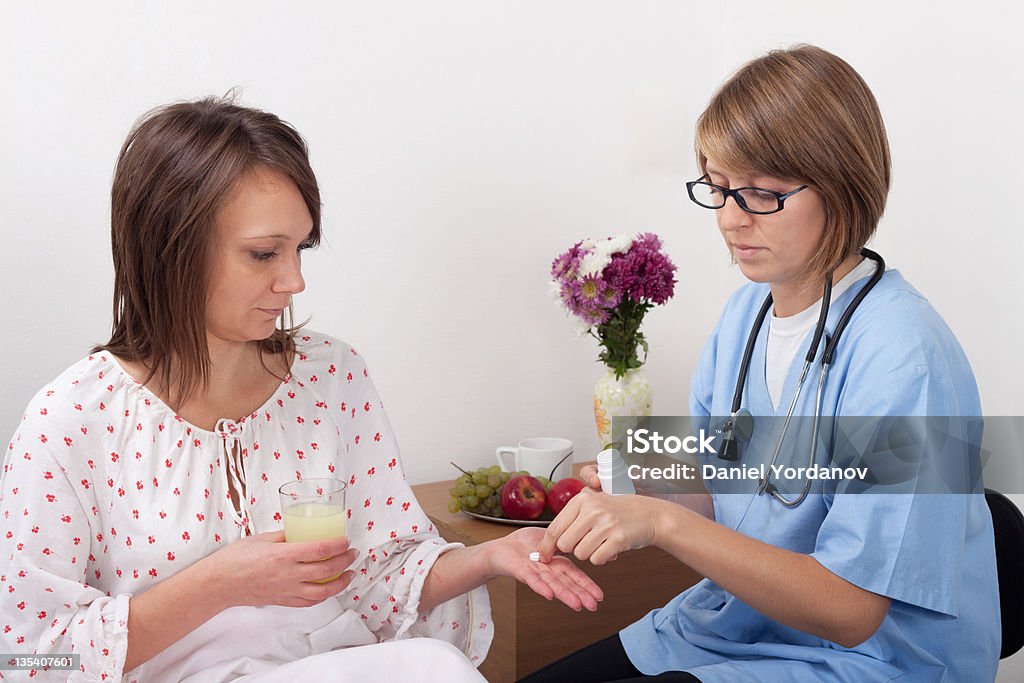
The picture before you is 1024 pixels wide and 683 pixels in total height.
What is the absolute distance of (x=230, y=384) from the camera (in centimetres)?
154

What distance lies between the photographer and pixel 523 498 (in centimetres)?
217

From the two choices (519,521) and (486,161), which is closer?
(519,521)

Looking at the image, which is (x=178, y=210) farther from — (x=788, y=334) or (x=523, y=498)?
(x=523, y=498)

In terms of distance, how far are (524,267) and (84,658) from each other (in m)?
1.60

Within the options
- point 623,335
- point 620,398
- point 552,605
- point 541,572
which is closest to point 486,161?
point 623,335

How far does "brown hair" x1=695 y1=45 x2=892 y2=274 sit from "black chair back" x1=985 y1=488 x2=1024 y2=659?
50 cm

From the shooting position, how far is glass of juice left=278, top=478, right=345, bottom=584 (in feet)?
4.21

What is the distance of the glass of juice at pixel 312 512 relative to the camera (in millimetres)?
1282

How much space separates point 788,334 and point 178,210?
0.97 meters

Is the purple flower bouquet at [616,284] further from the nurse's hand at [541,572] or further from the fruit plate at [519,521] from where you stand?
the nurse's hand at [541,572]

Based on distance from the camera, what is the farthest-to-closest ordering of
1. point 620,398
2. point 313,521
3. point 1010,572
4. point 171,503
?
1. point 620,398
2. point 1010,572
3. point 171,503
4. point 313,521

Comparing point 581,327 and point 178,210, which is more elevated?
point 178,210

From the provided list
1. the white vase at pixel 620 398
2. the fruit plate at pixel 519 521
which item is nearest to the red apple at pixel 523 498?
the fruit plate at pixel 519 521

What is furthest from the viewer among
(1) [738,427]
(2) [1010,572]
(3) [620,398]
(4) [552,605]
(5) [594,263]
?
(3) [620,398]
